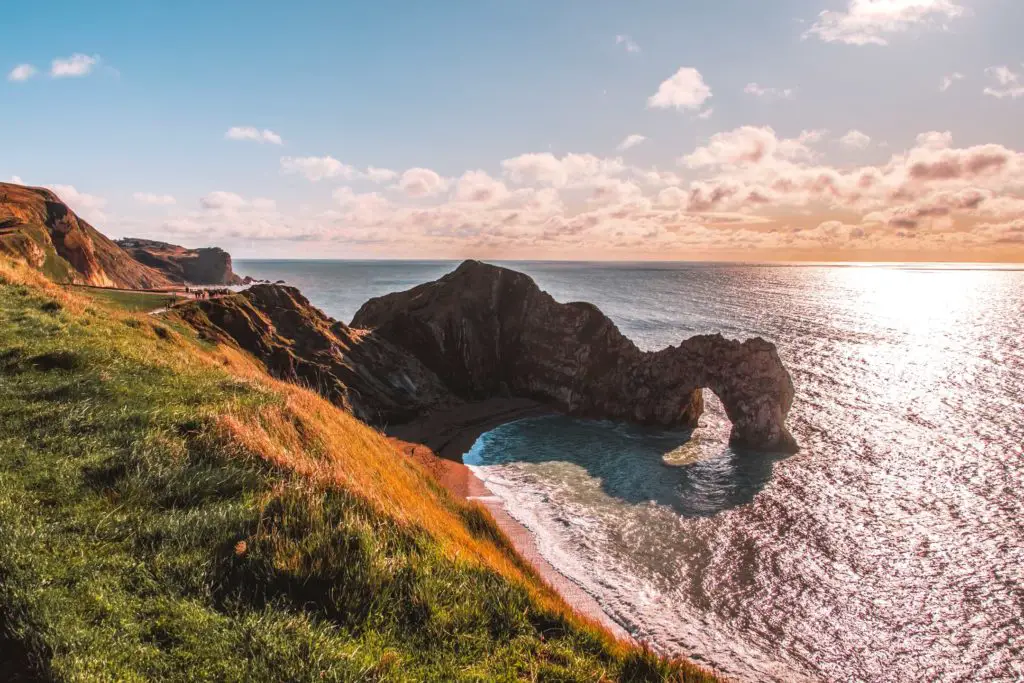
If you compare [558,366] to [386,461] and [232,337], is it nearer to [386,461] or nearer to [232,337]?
[232,337]

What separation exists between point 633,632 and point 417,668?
17.6 meters

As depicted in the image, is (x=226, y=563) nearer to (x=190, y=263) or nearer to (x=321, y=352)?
(x=321, y=352)

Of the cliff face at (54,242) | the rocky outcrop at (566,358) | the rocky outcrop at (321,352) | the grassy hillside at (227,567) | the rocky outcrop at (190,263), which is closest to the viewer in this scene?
the grassy hillside at (227,567)

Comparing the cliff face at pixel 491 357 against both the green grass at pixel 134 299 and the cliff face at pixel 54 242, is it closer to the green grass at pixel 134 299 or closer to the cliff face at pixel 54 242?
the green grass at pixel 134 299

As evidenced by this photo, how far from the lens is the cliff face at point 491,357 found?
147ft

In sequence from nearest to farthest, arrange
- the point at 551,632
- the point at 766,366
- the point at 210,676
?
the point at 210,676 → the point at 551,632 → the point at 766,366

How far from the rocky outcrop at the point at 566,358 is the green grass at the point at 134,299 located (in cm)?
2100

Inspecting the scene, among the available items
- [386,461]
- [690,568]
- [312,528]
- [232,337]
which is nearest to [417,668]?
[312,528]

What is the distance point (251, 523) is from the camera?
9.73 m

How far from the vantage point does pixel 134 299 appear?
41.3m

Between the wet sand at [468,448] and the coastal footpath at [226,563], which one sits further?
the wet sand at [468,448]

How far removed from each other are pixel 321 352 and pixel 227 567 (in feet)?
138

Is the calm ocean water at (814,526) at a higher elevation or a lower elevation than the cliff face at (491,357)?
lower

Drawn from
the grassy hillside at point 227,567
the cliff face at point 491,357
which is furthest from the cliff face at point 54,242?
the grassy hillside at point 227,567
